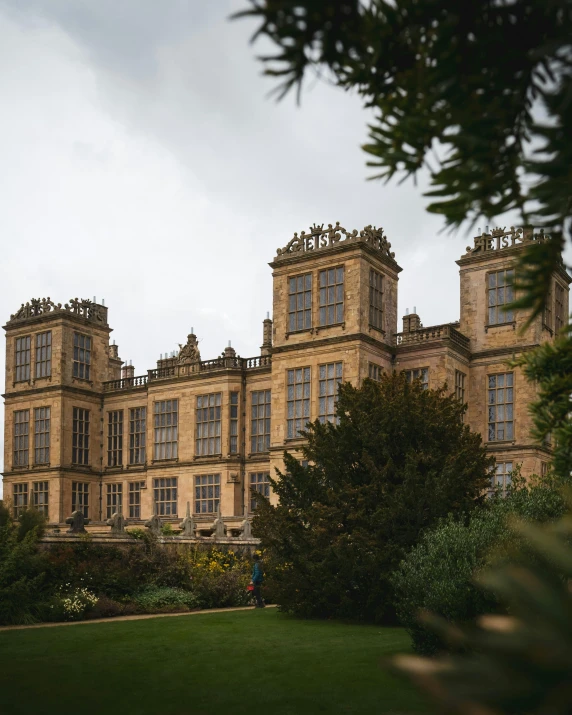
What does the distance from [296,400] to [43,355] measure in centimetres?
1276

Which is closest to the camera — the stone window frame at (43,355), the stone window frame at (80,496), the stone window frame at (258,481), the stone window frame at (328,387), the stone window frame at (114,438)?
the stone window frame at (328,387)

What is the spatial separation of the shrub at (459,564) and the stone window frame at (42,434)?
82.1ft

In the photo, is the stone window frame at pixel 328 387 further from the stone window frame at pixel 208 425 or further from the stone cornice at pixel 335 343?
the stone window frame at pixel 208 425

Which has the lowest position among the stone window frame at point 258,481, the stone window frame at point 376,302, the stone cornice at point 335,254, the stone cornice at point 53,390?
the stone window frame at point 258,481

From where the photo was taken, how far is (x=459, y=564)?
10898mm

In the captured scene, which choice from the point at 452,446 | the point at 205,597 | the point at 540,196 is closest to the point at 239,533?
the point at 205,597

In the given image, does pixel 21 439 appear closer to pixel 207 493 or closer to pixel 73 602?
pixel 207 493

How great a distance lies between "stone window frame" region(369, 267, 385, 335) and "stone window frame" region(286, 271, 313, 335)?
1.98 metres

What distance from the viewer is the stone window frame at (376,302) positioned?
28172 mm

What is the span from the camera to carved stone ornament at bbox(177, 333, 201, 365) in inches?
1328

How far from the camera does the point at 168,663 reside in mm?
11500

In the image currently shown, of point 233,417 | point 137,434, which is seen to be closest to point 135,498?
point 137,434

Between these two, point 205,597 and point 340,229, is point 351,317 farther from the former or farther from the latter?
point 205,597

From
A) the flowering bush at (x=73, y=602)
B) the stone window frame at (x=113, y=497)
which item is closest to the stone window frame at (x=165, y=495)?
the stone window frame at (x=113, y=497)
